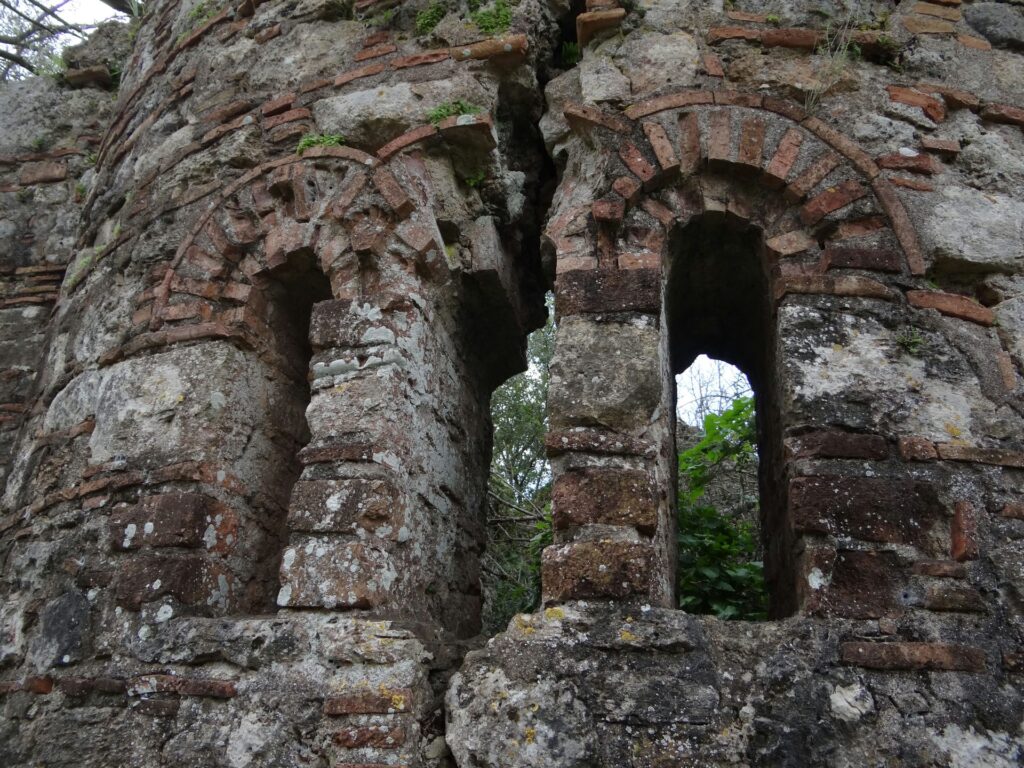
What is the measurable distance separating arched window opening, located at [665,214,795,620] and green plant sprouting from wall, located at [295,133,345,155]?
155cm

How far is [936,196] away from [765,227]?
63cm

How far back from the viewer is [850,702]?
241 cm

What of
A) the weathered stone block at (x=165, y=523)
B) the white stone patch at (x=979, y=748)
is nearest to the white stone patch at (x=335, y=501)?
the weathered stone block at (x=165, y=523)

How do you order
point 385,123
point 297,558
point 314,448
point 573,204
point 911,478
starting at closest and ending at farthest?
point 911,478
point 297,558
point 314,448
point 573,204
point 385,123

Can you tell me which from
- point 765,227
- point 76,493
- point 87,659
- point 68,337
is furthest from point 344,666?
point 68,337

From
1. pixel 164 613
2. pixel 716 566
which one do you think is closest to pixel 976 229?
pixel 716 566

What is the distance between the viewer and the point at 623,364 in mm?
2977

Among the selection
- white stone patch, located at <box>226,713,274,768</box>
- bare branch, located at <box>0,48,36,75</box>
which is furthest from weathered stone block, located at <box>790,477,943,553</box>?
bare branch, located at <box>0,48,36,75</box>

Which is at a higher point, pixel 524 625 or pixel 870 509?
pixel 870 509

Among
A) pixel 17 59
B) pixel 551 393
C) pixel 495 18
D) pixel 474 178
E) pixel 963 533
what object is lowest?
pixel 963 533

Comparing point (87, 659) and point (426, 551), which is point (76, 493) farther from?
point (426, 551)

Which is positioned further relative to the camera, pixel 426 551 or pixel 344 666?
pixel 426 551

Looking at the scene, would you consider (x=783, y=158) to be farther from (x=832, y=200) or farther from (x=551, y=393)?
(x=551, y=393)

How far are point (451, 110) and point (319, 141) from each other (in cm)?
61
